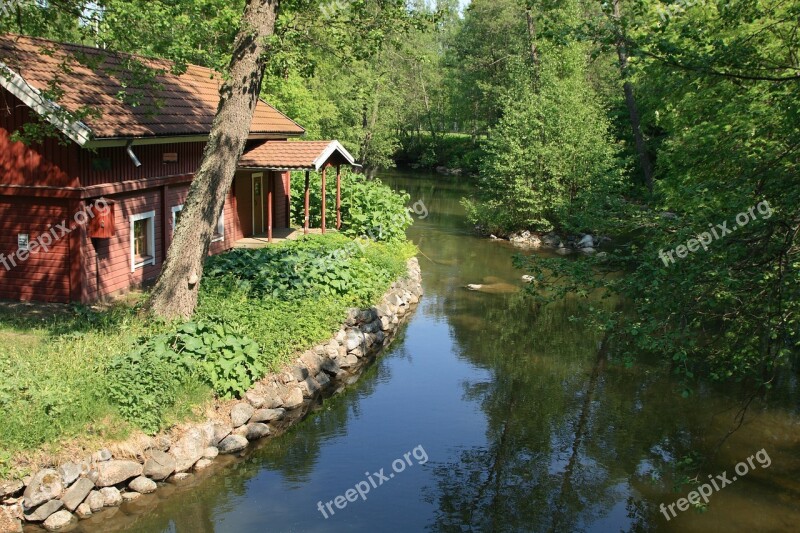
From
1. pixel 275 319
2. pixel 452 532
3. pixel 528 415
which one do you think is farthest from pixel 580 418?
pixel 275 319

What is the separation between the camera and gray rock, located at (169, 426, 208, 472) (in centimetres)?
1108

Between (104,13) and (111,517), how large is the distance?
9454mm

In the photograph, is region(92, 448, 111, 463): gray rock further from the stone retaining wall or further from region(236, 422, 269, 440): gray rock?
region(236, 422, 269, 440): gray rock

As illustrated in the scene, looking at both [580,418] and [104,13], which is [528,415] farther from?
[104,13]

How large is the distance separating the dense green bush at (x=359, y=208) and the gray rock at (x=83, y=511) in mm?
14798

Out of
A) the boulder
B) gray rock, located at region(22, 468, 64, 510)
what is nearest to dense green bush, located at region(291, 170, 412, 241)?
gray rock, located at region(22, 468, 64, 510)

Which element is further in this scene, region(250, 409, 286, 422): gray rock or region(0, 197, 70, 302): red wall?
region(0, 197, 70, 302): red wall

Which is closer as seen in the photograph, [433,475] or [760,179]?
[760,179]

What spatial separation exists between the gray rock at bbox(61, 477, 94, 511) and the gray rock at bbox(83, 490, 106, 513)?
0.06 meters

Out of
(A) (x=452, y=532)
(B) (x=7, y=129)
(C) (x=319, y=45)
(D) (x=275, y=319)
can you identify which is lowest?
(A) (x=452, y=532)

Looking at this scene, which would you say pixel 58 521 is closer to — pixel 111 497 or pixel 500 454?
pixel 111 497

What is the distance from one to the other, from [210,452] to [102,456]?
70.7 inches

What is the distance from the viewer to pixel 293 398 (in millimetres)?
13539

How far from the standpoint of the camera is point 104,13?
14445mm
